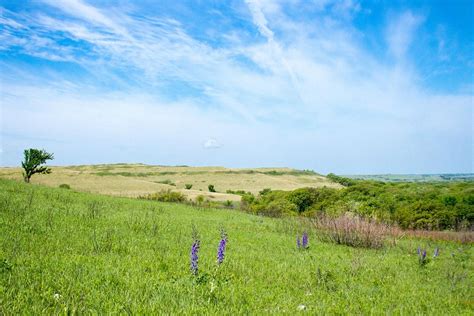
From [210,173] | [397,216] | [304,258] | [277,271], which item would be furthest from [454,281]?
[210,173]

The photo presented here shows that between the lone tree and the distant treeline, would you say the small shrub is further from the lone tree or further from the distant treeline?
the lone tree

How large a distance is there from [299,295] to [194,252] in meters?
1.86

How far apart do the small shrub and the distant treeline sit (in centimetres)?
290

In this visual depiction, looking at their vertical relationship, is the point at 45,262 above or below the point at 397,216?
above

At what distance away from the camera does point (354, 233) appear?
1312 centimetres

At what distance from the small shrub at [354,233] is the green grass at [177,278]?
9.53ft

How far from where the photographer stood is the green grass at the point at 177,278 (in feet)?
14.0

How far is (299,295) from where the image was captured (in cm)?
545

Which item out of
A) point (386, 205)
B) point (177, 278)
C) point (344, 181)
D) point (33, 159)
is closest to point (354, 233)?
point (177, 278)

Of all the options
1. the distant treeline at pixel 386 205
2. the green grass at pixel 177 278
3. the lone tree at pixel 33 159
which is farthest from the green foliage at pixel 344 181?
the green grass at pixel 177 278

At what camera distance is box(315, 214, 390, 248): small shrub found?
12969 millimetres

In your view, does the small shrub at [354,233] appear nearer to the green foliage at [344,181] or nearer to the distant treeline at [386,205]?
the distant treeline at [386,205]

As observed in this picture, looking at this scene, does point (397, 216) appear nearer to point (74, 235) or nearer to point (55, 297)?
point (74, 235)

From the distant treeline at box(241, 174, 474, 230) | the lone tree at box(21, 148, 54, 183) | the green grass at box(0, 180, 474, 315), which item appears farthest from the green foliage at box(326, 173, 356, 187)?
the green grass at box(0, 180, 474, 315)
